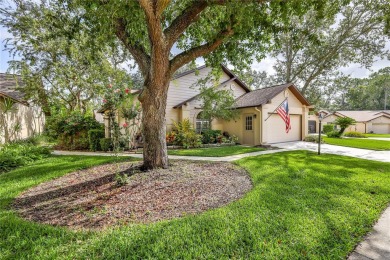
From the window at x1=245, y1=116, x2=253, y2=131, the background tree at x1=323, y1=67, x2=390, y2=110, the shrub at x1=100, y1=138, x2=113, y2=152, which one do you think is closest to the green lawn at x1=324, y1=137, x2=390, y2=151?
the window at x1=245, y1=116, x2=253, y2=131

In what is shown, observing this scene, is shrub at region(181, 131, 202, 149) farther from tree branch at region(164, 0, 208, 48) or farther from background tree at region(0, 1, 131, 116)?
tree branch at region(164, 0, 208, 48)

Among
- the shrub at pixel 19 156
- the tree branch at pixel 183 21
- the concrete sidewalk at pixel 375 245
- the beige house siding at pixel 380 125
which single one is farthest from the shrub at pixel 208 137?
the beige house siding at pixel 380 125

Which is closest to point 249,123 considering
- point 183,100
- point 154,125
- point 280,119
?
point 280,119

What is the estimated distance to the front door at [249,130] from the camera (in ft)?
45.5

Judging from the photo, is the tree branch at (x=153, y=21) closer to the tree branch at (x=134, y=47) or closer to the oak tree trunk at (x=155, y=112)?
the oak tree trunk at (x=155, y=112)

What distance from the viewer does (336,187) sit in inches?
194

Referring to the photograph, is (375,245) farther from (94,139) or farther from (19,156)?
(94,139)

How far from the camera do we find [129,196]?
4.52 meters

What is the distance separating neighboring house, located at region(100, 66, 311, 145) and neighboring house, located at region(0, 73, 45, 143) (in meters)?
10.6

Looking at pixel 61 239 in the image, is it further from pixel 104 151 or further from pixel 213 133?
pixel 213 133

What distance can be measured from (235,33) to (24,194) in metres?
7.59

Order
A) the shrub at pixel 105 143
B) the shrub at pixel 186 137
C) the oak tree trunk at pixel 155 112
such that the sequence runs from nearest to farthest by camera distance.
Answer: the oak tree trunk at pixel 155 112 < the shrub at pixel 105 143 < the shrub at pixel 186 137

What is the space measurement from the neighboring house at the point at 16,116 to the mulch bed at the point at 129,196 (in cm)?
1088

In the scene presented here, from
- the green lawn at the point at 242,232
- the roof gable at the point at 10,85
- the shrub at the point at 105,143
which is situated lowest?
the green lawn at the point at 242,232
